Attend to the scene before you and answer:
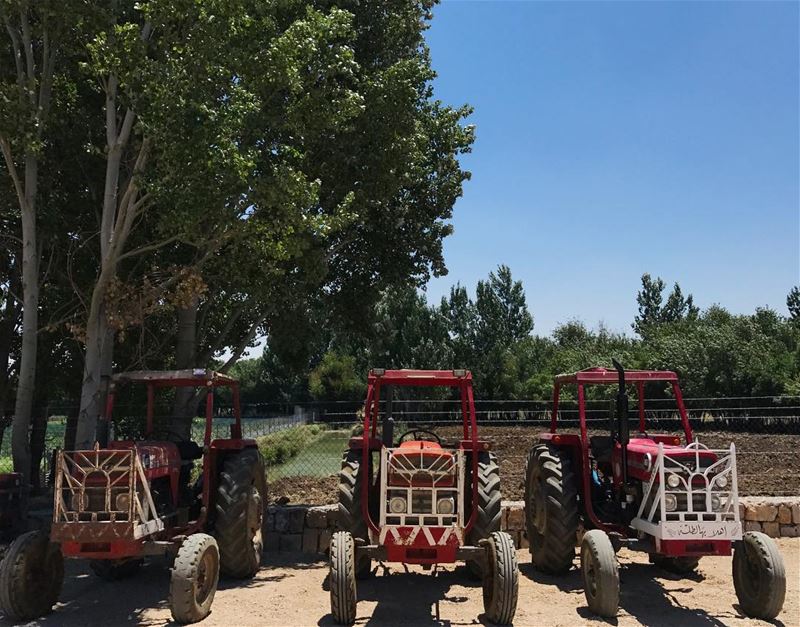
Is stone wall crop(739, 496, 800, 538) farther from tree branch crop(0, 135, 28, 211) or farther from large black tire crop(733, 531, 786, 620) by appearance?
tree branch crop(0, 135, 28, 211)

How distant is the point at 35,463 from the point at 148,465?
241 inches

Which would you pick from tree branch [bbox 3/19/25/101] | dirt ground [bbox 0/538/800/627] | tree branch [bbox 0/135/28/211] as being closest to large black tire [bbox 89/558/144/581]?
dirt ground [bbox 0/538/800/627]

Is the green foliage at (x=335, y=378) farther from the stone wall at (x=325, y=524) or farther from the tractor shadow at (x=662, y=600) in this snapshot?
the tractor shadow at (x=662, y=600)

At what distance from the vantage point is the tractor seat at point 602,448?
785cm

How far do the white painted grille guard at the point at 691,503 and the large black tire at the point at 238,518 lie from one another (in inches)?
164

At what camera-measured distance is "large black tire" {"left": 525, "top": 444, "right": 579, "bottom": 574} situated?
283 inches

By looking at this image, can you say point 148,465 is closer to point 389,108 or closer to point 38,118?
point 38,118

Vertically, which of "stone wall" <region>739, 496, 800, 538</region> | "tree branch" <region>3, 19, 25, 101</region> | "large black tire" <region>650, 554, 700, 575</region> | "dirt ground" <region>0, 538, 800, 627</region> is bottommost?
"dirt ground" <region>0, 538, 800, 627</region>

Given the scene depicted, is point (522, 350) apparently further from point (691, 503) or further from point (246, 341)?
point (691, 503)

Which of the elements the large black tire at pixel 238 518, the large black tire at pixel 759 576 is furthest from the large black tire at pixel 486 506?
the large black tire at pixel 238 518

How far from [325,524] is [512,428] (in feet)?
14.9

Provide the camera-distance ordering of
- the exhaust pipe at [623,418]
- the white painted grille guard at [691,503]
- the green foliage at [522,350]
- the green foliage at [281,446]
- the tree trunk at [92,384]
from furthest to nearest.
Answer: the green foliage at [522,350] → the green foliage at [281,446] → the tree trunk at [92,384] → the exhaust pipe at [623,418] → the white painted grille guard at [691,503]

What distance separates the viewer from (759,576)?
5.97 m

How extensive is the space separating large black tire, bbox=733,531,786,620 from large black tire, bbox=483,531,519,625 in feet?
7.30
